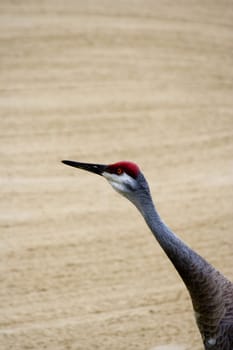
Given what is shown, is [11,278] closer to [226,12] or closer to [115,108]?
[115,108]

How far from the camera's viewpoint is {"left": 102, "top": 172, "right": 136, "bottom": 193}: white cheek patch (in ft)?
11.0

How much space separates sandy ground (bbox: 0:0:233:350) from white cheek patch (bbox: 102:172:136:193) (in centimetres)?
115

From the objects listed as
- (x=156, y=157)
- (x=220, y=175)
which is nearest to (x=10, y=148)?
(x=156, y=157)

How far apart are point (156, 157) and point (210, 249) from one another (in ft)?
4.58

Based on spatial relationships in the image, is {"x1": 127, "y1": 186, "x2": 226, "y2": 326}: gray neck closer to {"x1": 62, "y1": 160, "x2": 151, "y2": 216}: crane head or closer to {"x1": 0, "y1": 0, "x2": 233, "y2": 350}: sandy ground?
{"x1": 62, "y1": 160, "x2": 151, "y2": 216}: crane head

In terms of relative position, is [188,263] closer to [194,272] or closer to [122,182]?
[194,272]

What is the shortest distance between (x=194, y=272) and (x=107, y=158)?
298cm

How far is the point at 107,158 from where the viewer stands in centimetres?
627

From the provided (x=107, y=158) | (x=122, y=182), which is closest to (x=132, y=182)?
(x=122, y=182)

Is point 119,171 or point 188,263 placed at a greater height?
point 119,171

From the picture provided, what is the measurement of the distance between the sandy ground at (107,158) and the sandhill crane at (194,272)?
35.1 inches

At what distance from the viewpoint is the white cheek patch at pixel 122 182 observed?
336cm

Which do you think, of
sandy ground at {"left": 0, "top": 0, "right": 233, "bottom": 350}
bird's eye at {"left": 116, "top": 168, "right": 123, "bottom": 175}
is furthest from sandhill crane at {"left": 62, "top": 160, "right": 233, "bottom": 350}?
sandy ground at {"left": 0, "top": 0, "right": 233, "bottom": 350}

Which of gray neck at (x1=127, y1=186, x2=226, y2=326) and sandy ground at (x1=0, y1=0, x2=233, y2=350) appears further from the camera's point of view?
sandy ground at (x1=0, y1=0, x2=233, y2=350)
